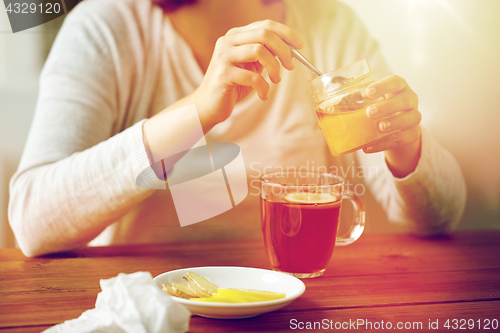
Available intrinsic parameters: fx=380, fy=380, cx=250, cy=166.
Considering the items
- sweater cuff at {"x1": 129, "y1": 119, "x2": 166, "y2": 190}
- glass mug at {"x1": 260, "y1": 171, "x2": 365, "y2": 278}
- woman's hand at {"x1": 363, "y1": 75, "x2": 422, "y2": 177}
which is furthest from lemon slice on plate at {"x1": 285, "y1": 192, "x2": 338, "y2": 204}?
sweater cuff at {"x1": 129, "y1": 119, "x2": 166, "y2": 190}

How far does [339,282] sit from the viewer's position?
46 centimetres

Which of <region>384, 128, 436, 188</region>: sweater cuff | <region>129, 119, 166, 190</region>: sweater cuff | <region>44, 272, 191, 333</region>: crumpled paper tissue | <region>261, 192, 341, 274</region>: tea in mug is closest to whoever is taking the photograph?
<region>44, 272, 191, 333</region>: crumpled paper tissue

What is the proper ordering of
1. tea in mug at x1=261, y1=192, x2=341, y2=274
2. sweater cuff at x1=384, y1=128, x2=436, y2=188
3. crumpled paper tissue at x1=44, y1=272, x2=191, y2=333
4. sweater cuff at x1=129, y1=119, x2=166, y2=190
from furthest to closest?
1. sweater cuff at x1=384, y1=128, x2=436, y2=188
2. sweater cuff at x1=129, y1=119, x2=166, y2=190
3. tea in mug at x1=261, y1=192, x2=341, y2=274
4. crumpled paper tissue at x1=44, y1=272, x2=191, y2=333

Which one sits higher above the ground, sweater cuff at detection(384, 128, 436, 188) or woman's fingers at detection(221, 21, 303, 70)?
woman's fingers at detection(221, 21, 303, 70)

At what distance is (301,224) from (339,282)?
9cm

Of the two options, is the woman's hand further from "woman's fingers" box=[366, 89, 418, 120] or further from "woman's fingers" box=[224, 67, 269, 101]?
"woman's fingers" box=[224, 67, 269, 101]

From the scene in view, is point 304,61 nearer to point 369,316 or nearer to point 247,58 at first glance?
point 247,58

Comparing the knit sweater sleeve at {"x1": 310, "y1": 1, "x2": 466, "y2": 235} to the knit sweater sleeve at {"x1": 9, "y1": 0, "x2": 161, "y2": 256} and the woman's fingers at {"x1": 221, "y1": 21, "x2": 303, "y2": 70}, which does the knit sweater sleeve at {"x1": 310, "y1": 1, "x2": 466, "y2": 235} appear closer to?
the woman's fingers at {"x1": 221, "y1": 21, "x2": 303, "y2": 70}

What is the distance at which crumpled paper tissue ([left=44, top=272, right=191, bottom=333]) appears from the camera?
30cm

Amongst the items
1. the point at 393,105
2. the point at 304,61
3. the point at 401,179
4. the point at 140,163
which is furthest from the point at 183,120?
the point at 401,179

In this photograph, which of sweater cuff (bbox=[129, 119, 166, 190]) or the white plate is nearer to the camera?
the white plate

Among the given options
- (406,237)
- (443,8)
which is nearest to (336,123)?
(406,237)

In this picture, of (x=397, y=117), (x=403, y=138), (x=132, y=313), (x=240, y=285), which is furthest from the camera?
(x=403, y=138)

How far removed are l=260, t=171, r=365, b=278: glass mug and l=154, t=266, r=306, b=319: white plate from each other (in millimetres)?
59
